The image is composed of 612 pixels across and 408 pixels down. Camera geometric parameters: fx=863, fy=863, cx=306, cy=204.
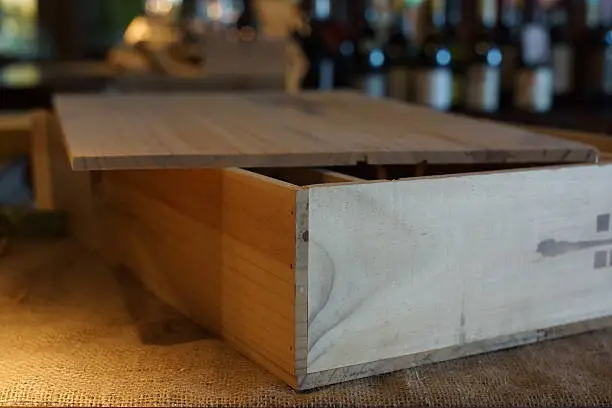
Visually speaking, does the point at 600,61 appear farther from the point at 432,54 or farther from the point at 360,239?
the point at 360,239

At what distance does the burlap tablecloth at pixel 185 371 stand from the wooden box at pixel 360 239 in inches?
0.6

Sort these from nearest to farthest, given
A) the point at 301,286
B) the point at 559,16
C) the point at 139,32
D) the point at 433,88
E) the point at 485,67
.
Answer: the point at 301,286, the point at 139,32, the point at 433,88, the point at 485,67, the point at 559,16

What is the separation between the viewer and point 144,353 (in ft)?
1.97

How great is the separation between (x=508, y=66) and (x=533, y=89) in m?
0.22

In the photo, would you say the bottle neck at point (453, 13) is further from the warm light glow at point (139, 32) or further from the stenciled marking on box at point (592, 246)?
the stenciled marking on box at point (592, 246)

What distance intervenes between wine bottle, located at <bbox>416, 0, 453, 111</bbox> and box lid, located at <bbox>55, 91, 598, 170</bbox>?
0.86 metres

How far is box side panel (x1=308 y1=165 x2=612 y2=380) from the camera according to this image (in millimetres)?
540

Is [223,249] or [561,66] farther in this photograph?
[561,66]

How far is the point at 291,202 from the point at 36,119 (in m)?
0.79

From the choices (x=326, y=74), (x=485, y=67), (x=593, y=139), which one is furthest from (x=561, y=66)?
(x=593, y=139)

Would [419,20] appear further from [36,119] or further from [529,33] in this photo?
[36,119]

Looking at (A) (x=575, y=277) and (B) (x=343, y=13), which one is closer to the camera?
(A) (x=575, y=277)

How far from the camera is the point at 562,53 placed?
2.11 metres

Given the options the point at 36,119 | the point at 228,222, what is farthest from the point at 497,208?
the point at 36,119
